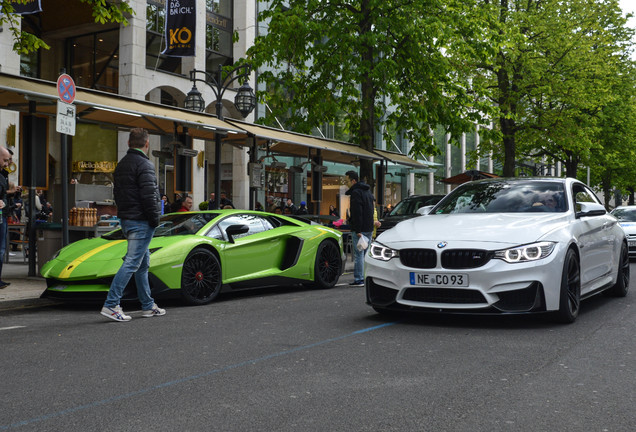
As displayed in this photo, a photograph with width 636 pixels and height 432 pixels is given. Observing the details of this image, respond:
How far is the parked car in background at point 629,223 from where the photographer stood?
55.8 feet

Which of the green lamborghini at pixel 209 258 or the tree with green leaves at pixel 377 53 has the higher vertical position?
the tree with green leaves at pixel 377 53

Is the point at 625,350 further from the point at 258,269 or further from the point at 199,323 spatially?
the point at 258,269

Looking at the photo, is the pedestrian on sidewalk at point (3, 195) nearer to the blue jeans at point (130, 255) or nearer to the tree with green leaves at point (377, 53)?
the blue jeans at point (130, 255)

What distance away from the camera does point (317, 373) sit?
4.67 m

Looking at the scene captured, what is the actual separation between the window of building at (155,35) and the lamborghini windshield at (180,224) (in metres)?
17.4

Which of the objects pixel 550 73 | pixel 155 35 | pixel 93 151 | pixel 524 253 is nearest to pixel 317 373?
pixel 524 253

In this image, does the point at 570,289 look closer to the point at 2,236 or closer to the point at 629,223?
the point at 2,236

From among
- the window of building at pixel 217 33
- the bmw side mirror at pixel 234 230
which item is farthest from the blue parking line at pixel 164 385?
the window of building at pixel 217 33

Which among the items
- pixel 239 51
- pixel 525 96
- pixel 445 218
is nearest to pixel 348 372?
pixel 445 218

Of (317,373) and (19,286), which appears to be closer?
(317,373)

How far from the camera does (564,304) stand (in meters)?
6.38

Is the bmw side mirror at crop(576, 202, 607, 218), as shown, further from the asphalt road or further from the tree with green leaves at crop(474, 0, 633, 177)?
the tree with green leaves at crop(474, 0, 633, 177)

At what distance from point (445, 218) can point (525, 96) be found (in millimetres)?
20838

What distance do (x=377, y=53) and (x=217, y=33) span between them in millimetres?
12174
